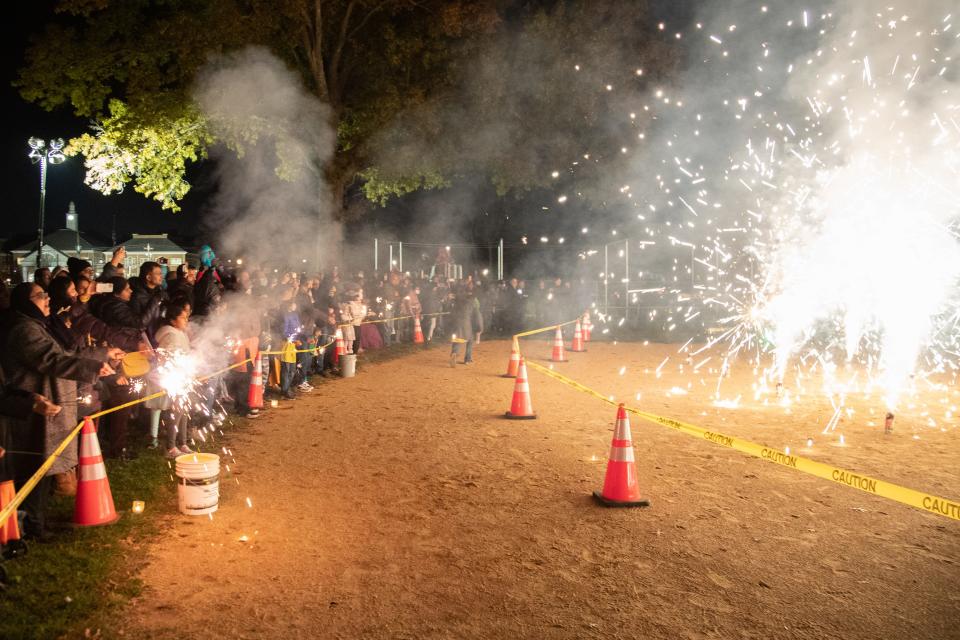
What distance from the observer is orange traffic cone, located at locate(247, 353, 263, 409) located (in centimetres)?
963

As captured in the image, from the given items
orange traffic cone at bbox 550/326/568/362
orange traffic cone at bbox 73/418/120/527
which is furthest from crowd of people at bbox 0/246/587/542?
orange traffic cone at bbox 550/326/568/362

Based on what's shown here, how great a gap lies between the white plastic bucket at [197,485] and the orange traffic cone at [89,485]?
0.57m

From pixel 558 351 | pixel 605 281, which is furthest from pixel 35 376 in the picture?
pixel 605 281

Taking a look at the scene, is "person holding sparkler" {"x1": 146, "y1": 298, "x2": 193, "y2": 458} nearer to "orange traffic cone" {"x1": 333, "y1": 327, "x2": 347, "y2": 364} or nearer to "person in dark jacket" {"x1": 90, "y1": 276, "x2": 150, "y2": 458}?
"person in dark jacket" {"x1": 90, "y1": 276, "x2": 150, "y2": 458}

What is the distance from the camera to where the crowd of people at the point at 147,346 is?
15.9ft

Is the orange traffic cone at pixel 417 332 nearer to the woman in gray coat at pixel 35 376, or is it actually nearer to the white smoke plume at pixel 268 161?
the white smoke plume at pixel 268 161

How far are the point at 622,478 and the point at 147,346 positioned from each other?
4963 mm

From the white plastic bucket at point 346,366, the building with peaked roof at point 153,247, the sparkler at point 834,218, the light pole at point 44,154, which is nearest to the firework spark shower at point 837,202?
the sparkler at point 834,218

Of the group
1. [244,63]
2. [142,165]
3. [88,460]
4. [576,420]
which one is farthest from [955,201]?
[142,165]

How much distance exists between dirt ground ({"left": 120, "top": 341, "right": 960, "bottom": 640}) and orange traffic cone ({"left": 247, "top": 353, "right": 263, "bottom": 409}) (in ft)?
2.09

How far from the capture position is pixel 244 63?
17281 millimetres

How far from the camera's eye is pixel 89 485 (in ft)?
16.9

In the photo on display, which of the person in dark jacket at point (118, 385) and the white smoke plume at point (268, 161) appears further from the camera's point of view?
the white smoke plume at point (268, 161)

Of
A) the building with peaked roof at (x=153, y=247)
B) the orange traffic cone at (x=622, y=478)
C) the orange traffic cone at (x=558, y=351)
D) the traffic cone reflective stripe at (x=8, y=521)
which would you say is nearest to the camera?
the traffic cone reflective stripe at (x=8, y=521)
